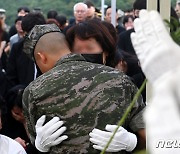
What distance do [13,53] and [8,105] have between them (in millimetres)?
1320

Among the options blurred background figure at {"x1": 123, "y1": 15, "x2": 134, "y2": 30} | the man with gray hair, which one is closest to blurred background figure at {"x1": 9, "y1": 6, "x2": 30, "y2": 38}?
blurred background figure at {"x1": 123, "y1": 15, "x2": 134, "y2": 30}

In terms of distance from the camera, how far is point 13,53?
523cm

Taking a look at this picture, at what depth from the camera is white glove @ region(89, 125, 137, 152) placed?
2277 millimetres

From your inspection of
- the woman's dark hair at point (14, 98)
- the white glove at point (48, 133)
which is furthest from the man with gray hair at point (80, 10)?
the white glove at point (48, 133)

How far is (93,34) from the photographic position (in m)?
2.69

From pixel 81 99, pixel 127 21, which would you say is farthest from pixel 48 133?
pixel 127 21

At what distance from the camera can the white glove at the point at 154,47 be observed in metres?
0.88

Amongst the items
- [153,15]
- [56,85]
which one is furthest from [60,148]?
[153,15]

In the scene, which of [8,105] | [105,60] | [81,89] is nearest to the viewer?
[81,89]

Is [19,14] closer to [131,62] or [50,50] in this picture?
[131,62]

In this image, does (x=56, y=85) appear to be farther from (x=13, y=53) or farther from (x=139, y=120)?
(x=13, y=53)

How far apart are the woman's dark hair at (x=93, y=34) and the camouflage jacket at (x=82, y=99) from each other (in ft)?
1.20

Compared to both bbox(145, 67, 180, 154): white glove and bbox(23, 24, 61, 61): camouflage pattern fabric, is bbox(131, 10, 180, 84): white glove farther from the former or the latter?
bbox(23, 24, 61, 61): camouflage pattern fabric

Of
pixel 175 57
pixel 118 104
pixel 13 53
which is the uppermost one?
pixel 175 57
